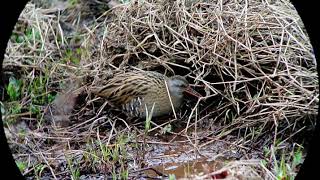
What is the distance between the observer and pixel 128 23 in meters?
3.71

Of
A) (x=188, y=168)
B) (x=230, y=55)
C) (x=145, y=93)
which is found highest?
(x=230, y=55)

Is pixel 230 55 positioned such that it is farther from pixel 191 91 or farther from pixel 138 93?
pixel 138 93

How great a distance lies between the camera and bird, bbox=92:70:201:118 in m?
3.39

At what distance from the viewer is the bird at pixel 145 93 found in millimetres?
3391

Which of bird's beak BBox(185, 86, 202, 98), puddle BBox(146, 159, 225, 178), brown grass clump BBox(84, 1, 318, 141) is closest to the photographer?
puddle BBox(146, 159, 225, 178)

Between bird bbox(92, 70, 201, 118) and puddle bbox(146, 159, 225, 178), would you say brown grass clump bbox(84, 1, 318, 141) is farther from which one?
puddle bbox(146, 159, 225, 178)

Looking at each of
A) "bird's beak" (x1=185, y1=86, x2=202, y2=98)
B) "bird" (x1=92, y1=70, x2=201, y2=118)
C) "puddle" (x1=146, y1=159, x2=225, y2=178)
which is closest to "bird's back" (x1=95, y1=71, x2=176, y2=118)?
"bird" (x1=92, y1=70, x2=201, y2=118)

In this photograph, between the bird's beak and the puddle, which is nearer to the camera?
the puddle

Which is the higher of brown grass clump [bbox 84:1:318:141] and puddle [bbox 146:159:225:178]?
brown grass clump [bbox 84:1:318:141]

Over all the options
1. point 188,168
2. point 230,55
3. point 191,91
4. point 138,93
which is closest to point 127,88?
point 138,93

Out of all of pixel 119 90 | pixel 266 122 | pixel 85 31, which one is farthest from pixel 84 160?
pixel 85 31

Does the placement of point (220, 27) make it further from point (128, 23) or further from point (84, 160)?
point (84, 160)

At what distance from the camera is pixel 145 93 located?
3438 mm

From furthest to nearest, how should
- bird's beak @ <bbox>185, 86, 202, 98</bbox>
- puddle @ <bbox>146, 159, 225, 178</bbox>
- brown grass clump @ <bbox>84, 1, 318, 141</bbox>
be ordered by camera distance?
bird's beak @ <bbox>185, 86, 202, 98</bbox>, brown grass clump @ <bbox>84, 1, 318, 141</bbox>, puddle @ <bbox>146, 159, 225, 178</bbox>
